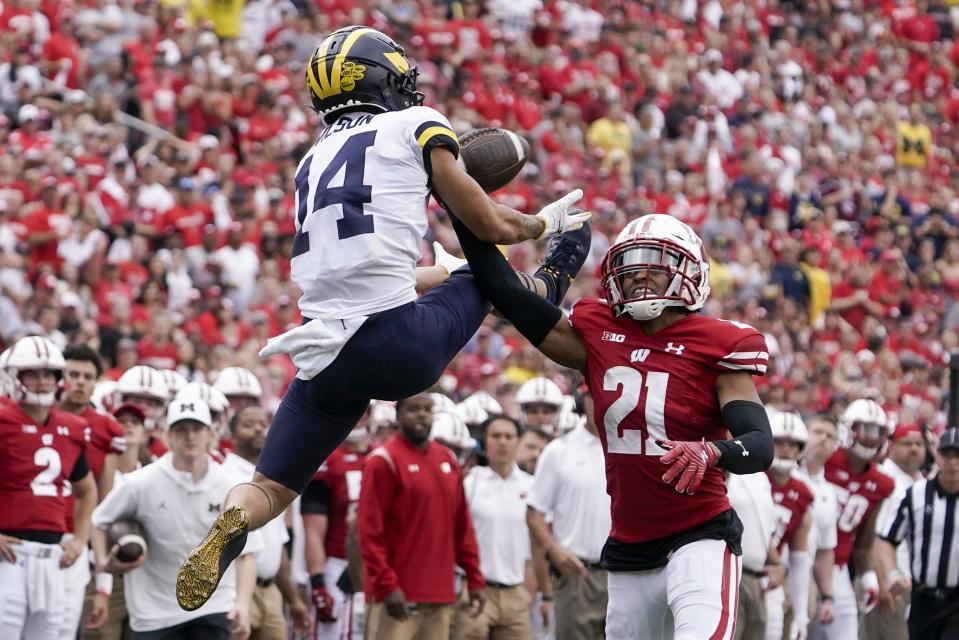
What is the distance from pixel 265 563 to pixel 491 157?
13.3 feet

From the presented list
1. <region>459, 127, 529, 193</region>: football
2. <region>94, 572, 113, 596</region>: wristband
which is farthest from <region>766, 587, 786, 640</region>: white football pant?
<region>459, 127, 529, 193</region>: football

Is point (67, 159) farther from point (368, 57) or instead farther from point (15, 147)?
point (368, 57)

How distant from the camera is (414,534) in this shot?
9445mm

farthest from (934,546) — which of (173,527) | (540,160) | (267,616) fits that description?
(540,160)

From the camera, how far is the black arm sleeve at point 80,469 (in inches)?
347

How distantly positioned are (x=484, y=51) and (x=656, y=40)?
10.7 ft

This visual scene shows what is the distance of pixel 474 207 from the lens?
18.9 feet

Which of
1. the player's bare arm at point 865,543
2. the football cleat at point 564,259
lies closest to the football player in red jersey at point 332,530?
→ the player's bare arm at point 865,543

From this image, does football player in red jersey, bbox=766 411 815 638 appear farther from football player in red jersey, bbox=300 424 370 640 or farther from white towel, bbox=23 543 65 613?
white towel, bbox=23 543 65 613

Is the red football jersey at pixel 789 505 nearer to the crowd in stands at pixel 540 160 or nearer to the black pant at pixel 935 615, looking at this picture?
the black pant at pixel 935 615

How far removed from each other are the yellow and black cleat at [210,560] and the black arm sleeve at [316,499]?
15.3 feet

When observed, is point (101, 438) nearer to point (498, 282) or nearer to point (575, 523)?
point (575, 523)

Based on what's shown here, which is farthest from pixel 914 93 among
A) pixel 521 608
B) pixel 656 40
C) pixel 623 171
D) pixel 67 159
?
pixel 521 608

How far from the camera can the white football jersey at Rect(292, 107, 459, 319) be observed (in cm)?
563
